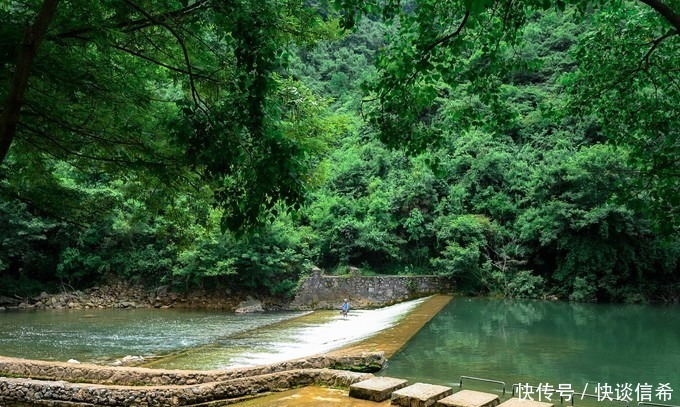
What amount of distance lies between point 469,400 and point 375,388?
93 centimetres

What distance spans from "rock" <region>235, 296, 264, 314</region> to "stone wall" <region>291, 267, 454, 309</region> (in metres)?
1.38

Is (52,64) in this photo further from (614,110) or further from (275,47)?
(614,110)

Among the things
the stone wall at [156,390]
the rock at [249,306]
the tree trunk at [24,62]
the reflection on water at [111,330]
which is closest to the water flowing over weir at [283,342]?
the reflection on water at [111,330]

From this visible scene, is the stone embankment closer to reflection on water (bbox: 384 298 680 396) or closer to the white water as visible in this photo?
reflection on water (bbox: 384 298 680 396)

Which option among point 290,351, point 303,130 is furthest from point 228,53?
point 290,351

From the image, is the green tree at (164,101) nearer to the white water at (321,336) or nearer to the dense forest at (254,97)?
the dense forest at (254,97)

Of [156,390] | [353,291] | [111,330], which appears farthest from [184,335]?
[353,291]

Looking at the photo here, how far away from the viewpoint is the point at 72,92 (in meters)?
4.10

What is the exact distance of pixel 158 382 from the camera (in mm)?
6430

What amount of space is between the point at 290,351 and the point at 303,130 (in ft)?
21.2

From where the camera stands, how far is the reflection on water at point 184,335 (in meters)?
10.3

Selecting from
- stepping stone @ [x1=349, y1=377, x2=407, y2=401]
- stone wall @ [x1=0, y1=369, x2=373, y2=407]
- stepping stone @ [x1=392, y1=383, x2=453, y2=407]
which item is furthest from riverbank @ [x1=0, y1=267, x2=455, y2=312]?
stepping stone @ [x1=392, y1=383, x2=453, y2=407]

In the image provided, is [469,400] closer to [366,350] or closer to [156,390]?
[156,390]

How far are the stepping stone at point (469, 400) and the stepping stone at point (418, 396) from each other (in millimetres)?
93
